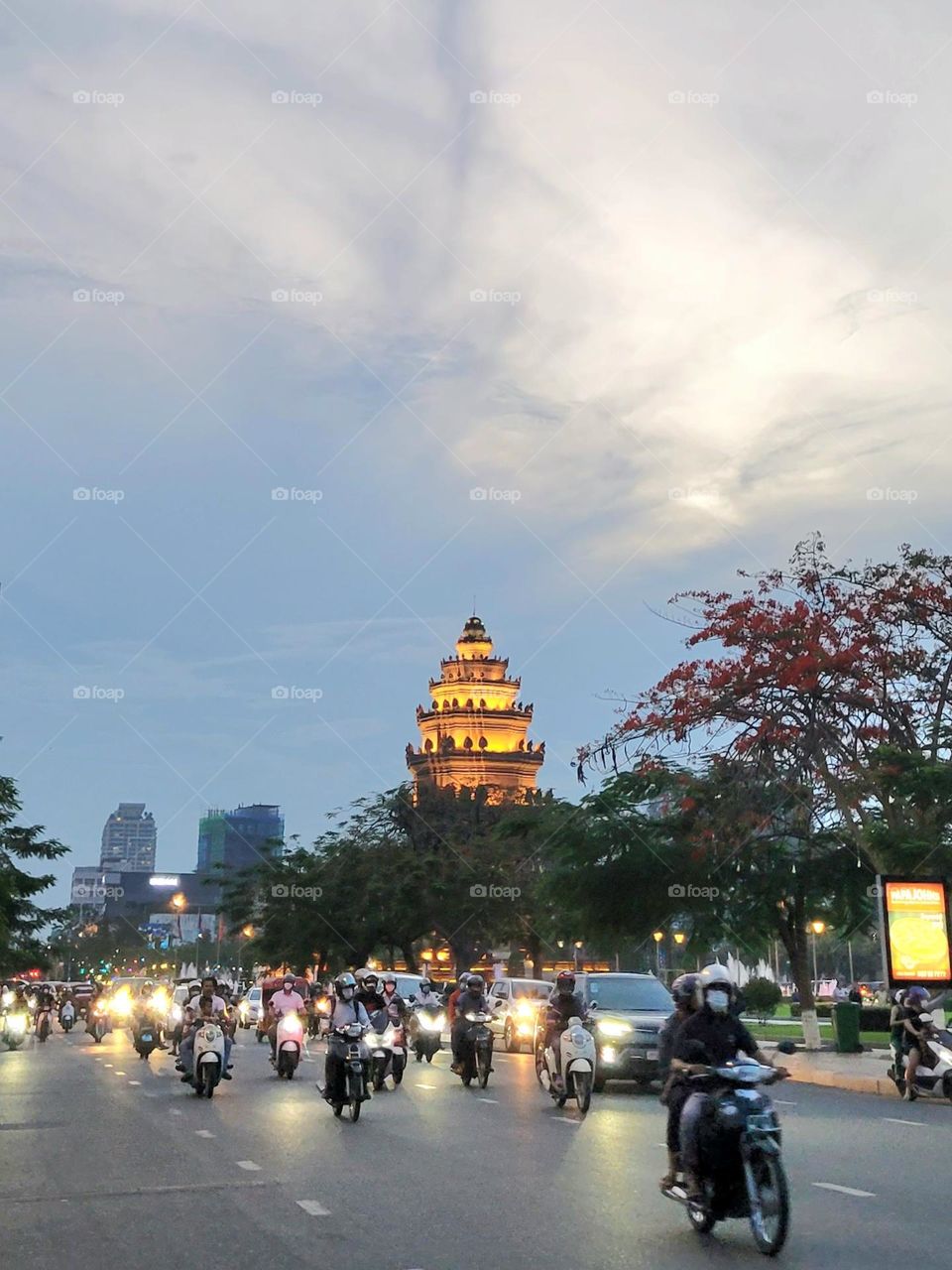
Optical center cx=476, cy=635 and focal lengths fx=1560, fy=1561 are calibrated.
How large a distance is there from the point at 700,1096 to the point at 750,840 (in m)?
25.2

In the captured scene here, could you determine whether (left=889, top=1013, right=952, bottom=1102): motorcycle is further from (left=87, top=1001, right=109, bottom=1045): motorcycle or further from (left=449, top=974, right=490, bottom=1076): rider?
(left=87, top=1001, right=109, bottom=1045): motorcycle

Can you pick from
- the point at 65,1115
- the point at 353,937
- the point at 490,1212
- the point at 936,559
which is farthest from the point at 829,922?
the point at 353,937

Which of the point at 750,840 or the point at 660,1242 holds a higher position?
the point at 750,840

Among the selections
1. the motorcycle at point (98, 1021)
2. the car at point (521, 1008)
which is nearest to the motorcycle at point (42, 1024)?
the motorcycle at point (98, 1021)

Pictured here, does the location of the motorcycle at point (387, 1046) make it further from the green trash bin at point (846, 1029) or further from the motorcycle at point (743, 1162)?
the motorcycle at point (743, 1162)

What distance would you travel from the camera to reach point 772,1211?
28.2 ft

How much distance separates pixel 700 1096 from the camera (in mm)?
9312

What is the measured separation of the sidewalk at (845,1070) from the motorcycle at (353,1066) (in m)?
5.86

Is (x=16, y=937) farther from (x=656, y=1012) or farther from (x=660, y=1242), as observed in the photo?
(x=660, y=1242)

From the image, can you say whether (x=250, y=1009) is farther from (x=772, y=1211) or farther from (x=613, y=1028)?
(x=772, y=1211)

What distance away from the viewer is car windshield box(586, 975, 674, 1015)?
2434 cm

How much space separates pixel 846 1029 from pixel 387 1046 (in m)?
12.4

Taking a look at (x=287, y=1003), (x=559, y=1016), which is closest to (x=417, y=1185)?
(x=559, y=1016)

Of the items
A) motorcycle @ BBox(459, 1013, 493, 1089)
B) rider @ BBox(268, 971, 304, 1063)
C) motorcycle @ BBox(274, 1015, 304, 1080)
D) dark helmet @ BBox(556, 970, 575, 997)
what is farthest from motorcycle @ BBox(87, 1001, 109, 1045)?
dark helmet @ BBox(556, 970, 575, 997)
